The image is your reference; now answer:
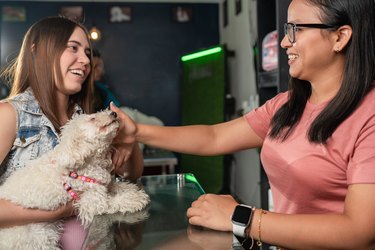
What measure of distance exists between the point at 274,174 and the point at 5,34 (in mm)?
4567

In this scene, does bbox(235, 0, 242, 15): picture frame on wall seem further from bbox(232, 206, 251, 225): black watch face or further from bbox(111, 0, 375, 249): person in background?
bbox(232, 206, 251, 225): black watch face

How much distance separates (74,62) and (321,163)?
0.97 m

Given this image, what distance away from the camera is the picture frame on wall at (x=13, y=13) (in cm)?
464

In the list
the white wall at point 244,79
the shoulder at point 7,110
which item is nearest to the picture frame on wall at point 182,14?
the white wall at point 244,79

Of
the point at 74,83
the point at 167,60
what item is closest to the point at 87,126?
the point at 74,83

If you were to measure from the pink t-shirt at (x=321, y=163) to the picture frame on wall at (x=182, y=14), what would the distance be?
4088 millimetres

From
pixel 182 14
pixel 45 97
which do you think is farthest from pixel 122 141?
pixel 182 14

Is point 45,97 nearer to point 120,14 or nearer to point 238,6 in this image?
point 238,6

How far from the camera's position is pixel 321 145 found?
3.18ft

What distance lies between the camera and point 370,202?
31.3 inches

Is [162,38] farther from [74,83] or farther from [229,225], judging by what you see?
[229,225]

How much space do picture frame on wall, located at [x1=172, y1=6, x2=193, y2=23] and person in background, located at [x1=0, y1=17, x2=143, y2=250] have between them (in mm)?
3655

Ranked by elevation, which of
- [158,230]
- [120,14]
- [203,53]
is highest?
[120,14]

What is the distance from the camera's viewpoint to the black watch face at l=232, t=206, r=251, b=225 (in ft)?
2.90
